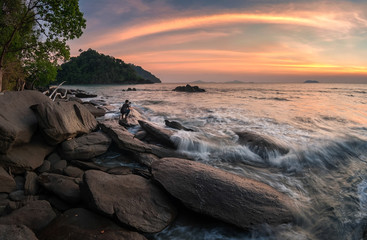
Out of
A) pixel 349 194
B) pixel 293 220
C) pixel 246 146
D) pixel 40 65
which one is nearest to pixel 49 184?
pixel 293 220

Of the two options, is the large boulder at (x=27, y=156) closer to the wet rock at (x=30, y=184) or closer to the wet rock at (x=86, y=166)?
the wet rock at (x=30, y=184)

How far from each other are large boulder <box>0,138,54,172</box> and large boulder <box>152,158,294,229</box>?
13.3 ft

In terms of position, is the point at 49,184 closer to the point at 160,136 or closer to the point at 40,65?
the point at 160,136

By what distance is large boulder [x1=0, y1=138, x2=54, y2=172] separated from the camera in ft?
20.1

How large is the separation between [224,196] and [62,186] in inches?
175

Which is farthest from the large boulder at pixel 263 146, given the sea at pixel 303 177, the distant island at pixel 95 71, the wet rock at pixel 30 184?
the distant island at pixel 95 71

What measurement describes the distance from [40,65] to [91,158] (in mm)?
14896

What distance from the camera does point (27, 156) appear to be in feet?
21.6

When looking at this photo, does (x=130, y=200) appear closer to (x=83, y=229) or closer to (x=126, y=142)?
(x=83, y=229)

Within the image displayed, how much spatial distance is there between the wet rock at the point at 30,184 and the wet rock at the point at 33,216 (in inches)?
38.4

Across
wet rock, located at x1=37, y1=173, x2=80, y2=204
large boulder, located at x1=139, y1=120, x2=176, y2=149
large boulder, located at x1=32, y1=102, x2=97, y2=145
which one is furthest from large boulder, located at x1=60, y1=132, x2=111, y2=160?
large boulder, located at x1=139, y1=120, x2=176, y2=149

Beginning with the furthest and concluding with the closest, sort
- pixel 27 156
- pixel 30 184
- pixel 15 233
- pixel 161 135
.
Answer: pixel 161 135 < pixel 27 156 < pixel 30 184 < pixel 15 233

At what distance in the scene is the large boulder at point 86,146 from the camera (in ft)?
24.9

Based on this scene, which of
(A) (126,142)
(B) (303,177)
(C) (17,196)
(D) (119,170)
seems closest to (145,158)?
(A) (126,142)
